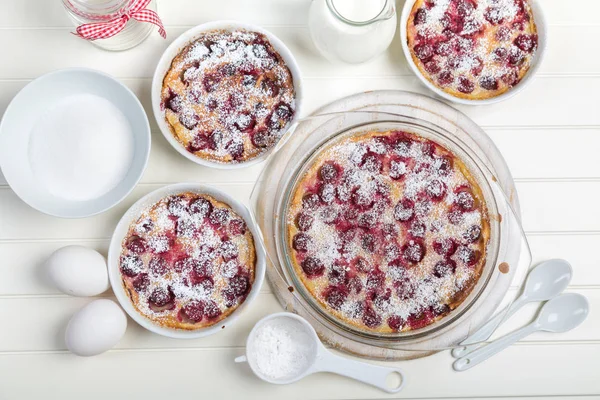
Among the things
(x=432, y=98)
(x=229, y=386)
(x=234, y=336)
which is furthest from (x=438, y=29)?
(x=229, y=386)

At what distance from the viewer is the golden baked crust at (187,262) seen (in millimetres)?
1474

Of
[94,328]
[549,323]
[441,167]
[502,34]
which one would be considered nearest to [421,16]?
[502,34]

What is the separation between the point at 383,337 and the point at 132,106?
791 mm

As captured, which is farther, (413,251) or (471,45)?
(471,45)

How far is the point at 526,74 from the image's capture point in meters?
1.55

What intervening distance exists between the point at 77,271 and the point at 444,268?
2.69ft

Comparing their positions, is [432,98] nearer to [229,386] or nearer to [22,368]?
[229,386]

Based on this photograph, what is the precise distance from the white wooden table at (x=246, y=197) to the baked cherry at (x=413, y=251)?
0.28 meters

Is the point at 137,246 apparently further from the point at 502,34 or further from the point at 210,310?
the point at 502,34

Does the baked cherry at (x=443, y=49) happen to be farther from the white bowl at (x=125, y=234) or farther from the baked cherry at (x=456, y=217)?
the white bowl at (x=125, y=234)

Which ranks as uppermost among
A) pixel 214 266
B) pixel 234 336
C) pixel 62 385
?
pixel 214 266

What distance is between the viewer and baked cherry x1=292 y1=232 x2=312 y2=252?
144 cm

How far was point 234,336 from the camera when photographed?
1531 mm

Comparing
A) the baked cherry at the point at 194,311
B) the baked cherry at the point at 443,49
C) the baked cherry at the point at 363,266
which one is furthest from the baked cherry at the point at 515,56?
the baked cherry at the point at 194,311
